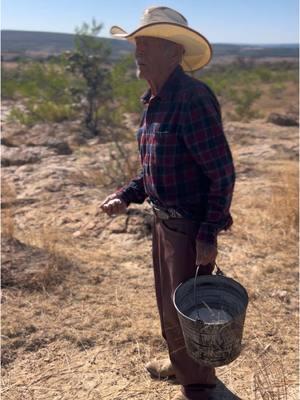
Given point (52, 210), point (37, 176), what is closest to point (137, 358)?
point (52, 210)

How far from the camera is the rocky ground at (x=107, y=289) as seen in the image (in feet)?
8.43

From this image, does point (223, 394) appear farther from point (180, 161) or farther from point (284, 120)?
point (284, 120)

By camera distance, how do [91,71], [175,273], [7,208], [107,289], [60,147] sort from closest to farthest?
1. [175,273]
2. [107,289]
3. [7,208]
4. [60,147]
5. [91,71]

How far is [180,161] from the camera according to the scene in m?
1.94

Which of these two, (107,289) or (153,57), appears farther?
(107,289)

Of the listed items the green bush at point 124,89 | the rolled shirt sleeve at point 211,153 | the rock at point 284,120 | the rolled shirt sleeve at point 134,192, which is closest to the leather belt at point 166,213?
the rolled shirt sleeve at point 211,153

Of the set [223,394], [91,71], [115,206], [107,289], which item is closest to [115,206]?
[115,206]

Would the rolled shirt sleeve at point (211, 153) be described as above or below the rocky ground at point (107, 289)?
above

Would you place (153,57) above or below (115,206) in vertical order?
above

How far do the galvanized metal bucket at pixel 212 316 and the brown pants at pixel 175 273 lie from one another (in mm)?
92

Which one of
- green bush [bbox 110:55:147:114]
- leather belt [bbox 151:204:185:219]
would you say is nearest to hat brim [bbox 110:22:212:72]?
leather belt [bbox 151:204:185:219]

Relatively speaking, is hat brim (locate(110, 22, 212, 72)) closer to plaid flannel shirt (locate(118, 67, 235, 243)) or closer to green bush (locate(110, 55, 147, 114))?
plaid flannel shirt (locate(118, 67, 235, 243))

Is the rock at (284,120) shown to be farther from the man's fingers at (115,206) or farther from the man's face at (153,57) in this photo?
the man's face at (153,57)

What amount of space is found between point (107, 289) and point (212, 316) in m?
1.66
